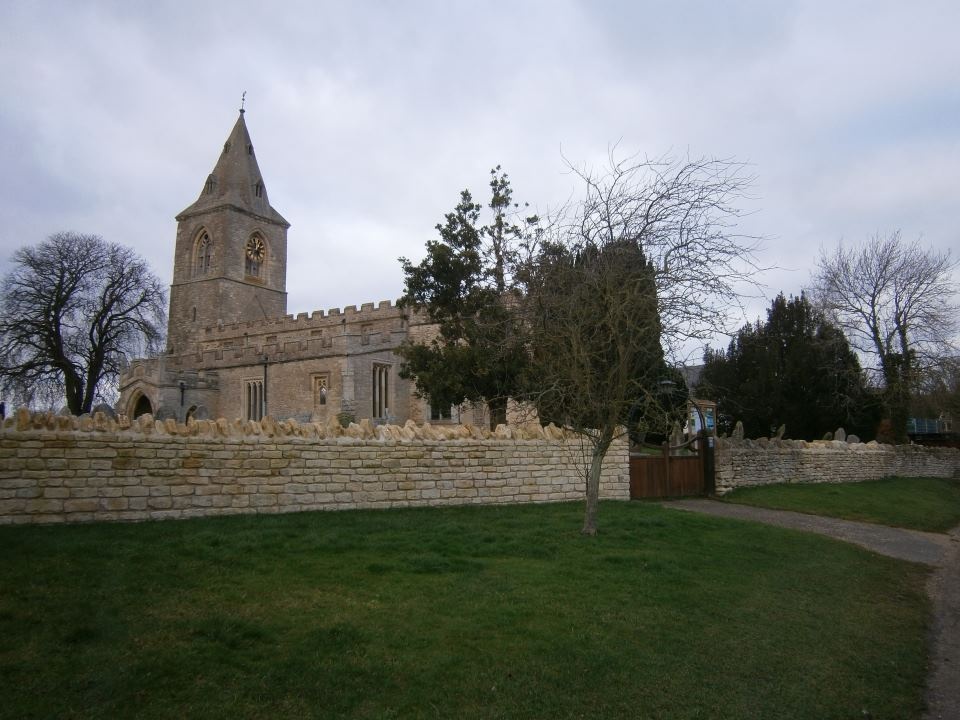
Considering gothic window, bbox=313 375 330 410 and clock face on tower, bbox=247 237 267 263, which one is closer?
gothic window, bbox=313 375 330 410

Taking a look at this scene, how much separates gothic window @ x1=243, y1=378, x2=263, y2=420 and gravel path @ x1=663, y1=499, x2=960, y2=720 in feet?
70.5

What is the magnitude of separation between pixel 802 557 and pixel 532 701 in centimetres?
613

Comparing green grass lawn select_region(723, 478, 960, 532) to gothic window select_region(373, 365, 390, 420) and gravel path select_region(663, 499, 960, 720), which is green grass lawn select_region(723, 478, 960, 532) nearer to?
gravel path select_region(663, 499, 960, 720)

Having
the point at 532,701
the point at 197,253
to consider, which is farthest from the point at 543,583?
the point at 197,253

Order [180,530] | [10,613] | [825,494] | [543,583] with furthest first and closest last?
[825,494] → [180,530] → [543,583] → [10,613]

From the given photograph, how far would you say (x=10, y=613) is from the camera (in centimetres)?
462

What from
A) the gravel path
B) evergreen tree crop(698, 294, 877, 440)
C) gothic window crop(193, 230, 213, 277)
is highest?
gothic window crop(193, 230, 213, 277)

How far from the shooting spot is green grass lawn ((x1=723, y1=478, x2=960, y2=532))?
48.2 feet

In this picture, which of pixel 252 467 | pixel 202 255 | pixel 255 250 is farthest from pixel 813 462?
pixel 202 255

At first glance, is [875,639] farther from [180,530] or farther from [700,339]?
[180,530]

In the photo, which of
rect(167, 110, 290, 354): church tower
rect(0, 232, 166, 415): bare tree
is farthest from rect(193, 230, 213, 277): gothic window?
rect(0, 232, 166, 415): bare tree

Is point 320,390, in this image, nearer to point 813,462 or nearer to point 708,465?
point 708,465


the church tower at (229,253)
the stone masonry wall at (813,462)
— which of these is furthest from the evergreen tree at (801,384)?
the church tower at (229,253)

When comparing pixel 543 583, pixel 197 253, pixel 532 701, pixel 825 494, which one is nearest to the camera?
pixel 532 701
